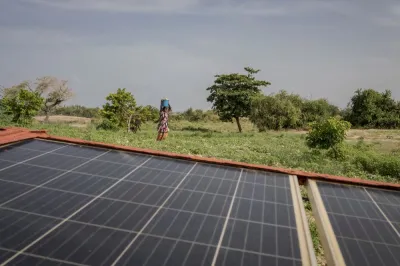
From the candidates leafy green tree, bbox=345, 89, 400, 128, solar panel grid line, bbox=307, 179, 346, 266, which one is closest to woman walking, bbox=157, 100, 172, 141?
solar panel grid line, bbox=307, 179, 346, 266

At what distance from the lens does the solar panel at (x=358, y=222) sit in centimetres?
417

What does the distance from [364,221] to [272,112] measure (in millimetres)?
35594

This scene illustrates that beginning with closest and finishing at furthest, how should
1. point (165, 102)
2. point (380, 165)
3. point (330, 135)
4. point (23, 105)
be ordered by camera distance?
point (380, 165) < point (330, 135) < point (165, 102) < point (23, 105)

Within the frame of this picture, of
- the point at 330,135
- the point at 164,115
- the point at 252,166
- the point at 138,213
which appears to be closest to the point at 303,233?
the point at 138,213

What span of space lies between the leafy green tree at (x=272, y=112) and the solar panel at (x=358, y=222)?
33357 mm

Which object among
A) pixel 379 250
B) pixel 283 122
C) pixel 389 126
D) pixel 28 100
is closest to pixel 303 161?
pixel 379 250

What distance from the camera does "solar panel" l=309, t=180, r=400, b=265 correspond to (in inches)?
164

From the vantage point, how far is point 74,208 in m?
4.43

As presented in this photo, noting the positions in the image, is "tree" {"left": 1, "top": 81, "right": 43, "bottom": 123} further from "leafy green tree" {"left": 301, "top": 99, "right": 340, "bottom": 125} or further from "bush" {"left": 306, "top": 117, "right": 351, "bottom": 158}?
"leafy green tree" {"left": 301, "top": 99, "right": 340, "bottom": 125}

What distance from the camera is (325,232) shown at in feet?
15.5

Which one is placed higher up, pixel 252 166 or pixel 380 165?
pixel 252 166

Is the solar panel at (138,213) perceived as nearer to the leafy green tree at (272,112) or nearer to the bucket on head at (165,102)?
the bucket on head at (165,102)

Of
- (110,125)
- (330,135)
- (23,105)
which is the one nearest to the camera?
(330,135)

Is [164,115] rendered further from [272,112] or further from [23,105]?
[272,112]
